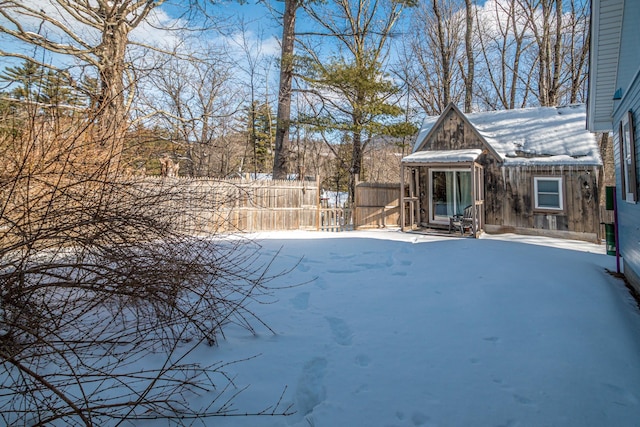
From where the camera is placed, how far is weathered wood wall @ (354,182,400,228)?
13.3 metres

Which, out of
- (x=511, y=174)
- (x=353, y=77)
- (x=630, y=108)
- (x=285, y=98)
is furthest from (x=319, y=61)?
(x=630, y=108)

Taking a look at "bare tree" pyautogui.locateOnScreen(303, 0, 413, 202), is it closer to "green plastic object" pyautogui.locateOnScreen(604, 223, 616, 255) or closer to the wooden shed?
the wooden shed

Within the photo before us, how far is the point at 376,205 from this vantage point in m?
13.6

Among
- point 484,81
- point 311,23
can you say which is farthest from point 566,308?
point 484,81

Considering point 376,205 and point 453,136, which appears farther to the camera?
point 376,205

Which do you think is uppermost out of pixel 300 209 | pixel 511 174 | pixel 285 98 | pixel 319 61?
pixel 319 61

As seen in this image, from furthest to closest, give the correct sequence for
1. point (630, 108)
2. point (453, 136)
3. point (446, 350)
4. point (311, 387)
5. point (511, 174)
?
1. point (453, 136)
2. point (511, 174)
3. point (630, 108)
4. point (446, 350)
5. point (311, 387)

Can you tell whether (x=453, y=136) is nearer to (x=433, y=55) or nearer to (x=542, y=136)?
(x=542, y=136)

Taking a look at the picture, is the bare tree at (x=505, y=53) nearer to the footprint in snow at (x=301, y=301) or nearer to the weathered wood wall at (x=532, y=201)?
the weathered wood wall at (x=532, y=201)

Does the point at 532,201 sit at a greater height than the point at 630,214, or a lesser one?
greater

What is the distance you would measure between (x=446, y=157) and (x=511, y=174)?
2.19 meters

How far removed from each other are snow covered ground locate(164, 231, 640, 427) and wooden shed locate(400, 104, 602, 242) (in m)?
4.99

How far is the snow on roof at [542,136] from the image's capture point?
9906mm

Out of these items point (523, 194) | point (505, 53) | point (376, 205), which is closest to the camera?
point (523, 194)
